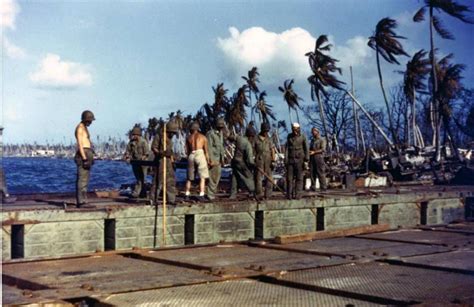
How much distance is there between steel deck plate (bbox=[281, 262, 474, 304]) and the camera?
5285 mm

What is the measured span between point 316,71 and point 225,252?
3307cm

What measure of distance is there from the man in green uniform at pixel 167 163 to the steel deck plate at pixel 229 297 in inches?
288

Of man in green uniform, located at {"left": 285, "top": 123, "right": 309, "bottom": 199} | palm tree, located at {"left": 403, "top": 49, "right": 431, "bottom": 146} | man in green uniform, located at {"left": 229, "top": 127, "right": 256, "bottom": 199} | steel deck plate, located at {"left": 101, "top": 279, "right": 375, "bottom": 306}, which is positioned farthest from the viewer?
palm tree, located at {"left": 403, "top": 49, "right": 431, "bottom": 146}

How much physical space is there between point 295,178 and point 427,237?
20.8 feet

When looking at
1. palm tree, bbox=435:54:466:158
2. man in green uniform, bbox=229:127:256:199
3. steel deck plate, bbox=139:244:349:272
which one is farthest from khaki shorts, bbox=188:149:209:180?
palm tree, bbox=435:54:466:158

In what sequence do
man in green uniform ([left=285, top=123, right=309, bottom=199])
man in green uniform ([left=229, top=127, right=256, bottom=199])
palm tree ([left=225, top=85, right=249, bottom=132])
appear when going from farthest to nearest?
palm tree ([left=225, top=85, right=249, bottom=132]) → man in green uniform ([left=285, top=123, right=309, bottom=199]) → man in green uniform ([left=229, top=127, right=256, bottom=199])

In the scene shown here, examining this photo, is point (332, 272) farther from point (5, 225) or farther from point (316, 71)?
point (316, 71)

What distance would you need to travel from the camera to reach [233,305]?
496cm

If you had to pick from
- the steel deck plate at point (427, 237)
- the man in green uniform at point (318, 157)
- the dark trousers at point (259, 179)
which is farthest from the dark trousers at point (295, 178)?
the steel deck plate at point (427, 237)

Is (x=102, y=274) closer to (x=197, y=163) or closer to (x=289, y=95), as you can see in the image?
(x=197, y=163)

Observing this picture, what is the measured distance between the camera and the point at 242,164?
15680 mm

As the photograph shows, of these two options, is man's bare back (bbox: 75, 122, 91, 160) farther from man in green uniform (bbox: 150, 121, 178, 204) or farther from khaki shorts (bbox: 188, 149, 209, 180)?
khaki shorts (bbox: 188, 149, 209, 180)

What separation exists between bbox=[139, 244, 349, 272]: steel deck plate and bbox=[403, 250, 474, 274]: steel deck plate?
847mm

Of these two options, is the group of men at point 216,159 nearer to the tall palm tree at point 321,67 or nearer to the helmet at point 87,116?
the helmet at point 87,116
